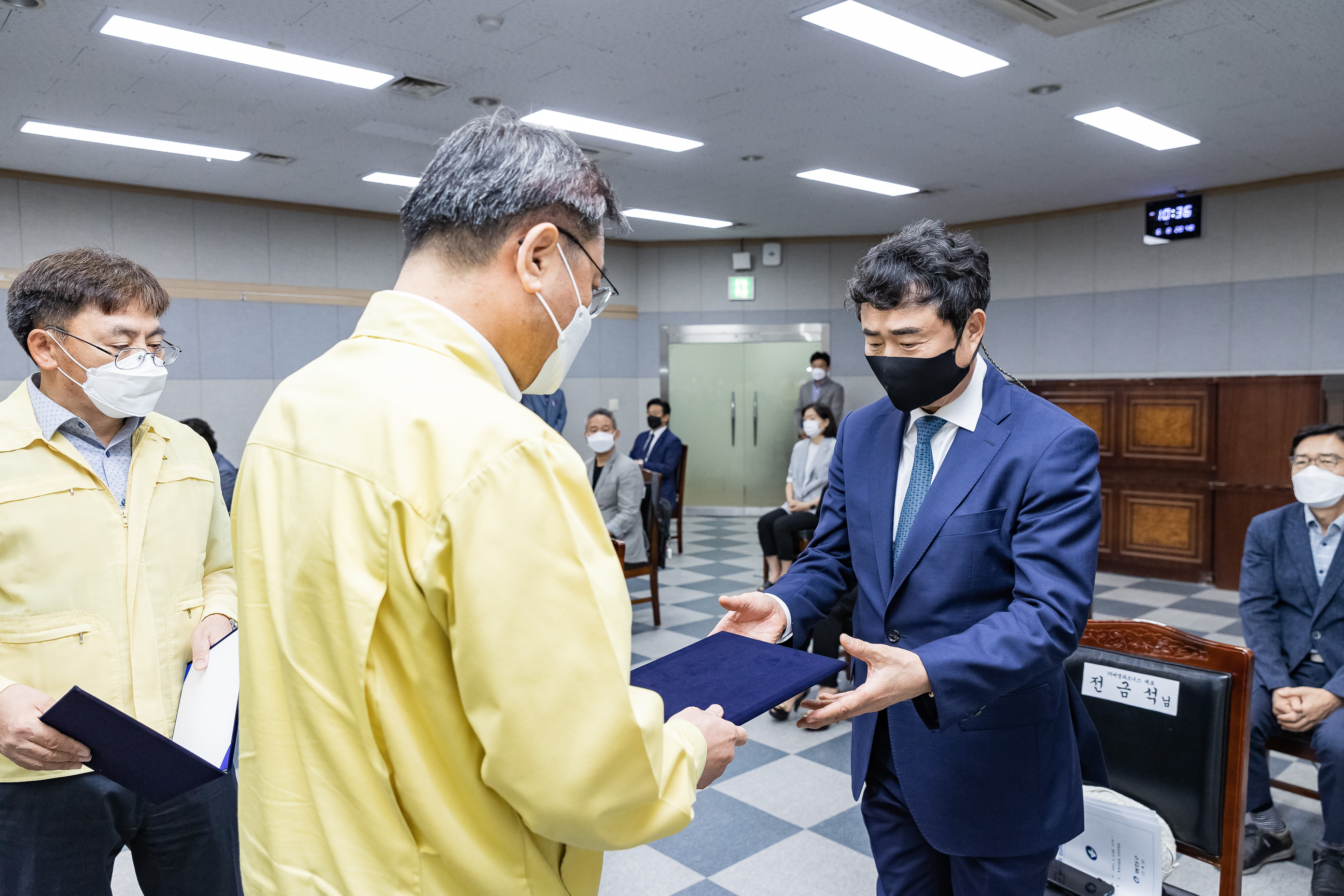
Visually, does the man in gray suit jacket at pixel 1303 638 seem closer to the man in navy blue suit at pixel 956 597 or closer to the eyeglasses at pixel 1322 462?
the eyeglasses at pixel 1322 462

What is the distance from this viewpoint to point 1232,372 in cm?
773

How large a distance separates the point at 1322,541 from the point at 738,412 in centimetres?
751

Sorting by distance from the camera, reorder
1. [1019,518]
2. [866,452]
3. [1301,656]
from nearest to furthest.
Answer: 1. [1019,518]
2. [866,452]
3. [1301,656]

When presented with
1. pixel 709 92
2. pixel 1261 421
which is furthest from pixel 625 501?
pixel 1261 421

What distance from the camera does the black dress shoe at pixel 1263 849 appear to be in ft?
8.64

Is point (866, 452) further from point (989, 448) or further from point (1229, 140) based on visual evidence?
point (1229, 140)

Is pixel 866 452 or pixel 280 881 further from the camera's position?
pixel 866 452

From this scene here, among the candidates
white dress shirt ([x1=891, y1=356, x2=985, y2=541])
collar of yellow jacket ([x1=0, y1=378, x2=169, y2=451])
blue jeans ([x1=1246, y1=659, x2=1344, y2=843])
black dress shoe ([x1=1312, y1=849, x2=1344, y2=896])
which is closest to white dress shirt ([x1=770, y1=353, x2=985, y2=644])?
A: white dress shirt ([x1=891, y1=356, x2=985, y2=541])

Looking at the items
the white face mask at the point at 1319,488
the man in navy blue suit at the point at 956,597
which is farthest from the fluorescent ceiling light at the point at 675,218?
the man in navy blue suit at the point at 956,597

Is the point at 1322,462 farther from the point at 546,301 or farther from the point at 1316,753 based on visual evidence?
the point at 546,301

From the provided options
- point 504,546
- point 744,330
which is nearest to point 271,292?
point 744,330

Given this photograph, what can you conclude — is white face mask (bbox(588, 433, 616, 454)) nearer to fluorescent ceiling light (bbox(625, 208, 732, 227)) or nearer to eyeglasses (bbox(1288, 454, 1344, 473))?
fluorescent ceiling light (bbox(625, 208, 732, 227))

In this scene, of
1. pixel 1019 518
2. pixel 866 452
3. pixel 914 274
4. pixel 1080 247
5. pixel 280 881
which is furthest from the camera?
pixel 1080 247

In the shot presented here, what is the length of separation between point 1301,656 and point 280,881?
3.17 m
